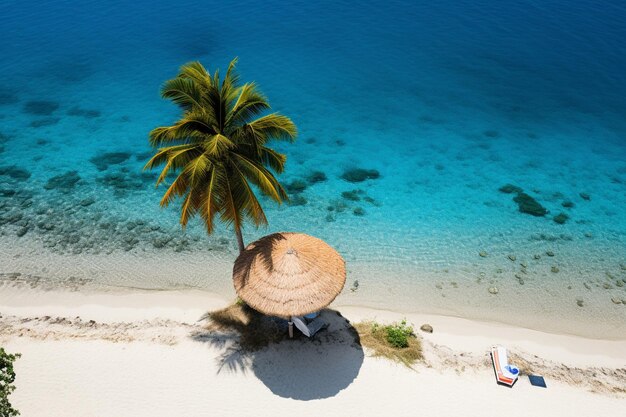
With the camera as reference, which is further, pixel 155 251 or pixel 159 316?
pixel 155 251

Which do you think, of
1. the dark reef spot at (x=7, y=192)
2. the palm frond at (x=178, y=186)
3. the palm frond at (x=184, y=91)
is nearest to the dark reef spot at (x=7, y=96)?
the dark reef spot at (x=7, y=192)

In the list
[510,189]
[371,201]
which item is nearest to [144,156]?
[371,201]

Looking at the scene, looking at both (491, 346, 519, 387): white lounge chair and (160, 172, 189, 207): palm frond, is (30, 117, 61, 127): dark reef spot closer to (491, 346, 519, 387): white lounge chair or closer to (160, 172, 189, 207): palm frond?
(160, 172, 189, 207): palm frond

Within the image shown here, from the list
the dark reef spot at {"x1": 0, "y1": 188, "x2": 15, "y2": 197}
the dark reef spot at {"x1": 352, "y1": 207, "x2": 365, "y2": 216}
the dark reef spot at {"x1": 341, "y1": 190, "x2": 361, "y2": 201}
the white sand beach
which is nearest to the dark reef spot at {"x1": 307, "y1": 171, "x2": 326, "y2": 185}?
the dark reef spot at {"x1": 341, "y1": 190, "x2": 361, "y2": 201}

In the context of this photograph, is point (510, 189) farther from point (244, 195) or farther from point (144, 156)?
point (144, 156)

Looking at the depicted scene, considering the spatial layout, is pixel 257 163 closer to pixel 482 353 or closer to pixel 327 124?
pixel 482 353

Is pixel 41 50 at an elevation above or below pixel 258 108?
below

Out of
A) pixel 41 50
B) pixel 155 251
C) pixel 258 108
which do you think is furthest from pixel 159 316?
pixel 41 50

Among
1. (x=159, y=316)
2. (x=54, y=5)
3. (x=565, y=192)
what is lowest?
(x=159, y=316)

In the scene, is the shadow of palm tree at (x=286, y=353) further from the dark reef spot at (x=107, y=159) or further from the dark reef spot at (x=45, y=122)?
the dark reef spot at (x=45, y=122)
